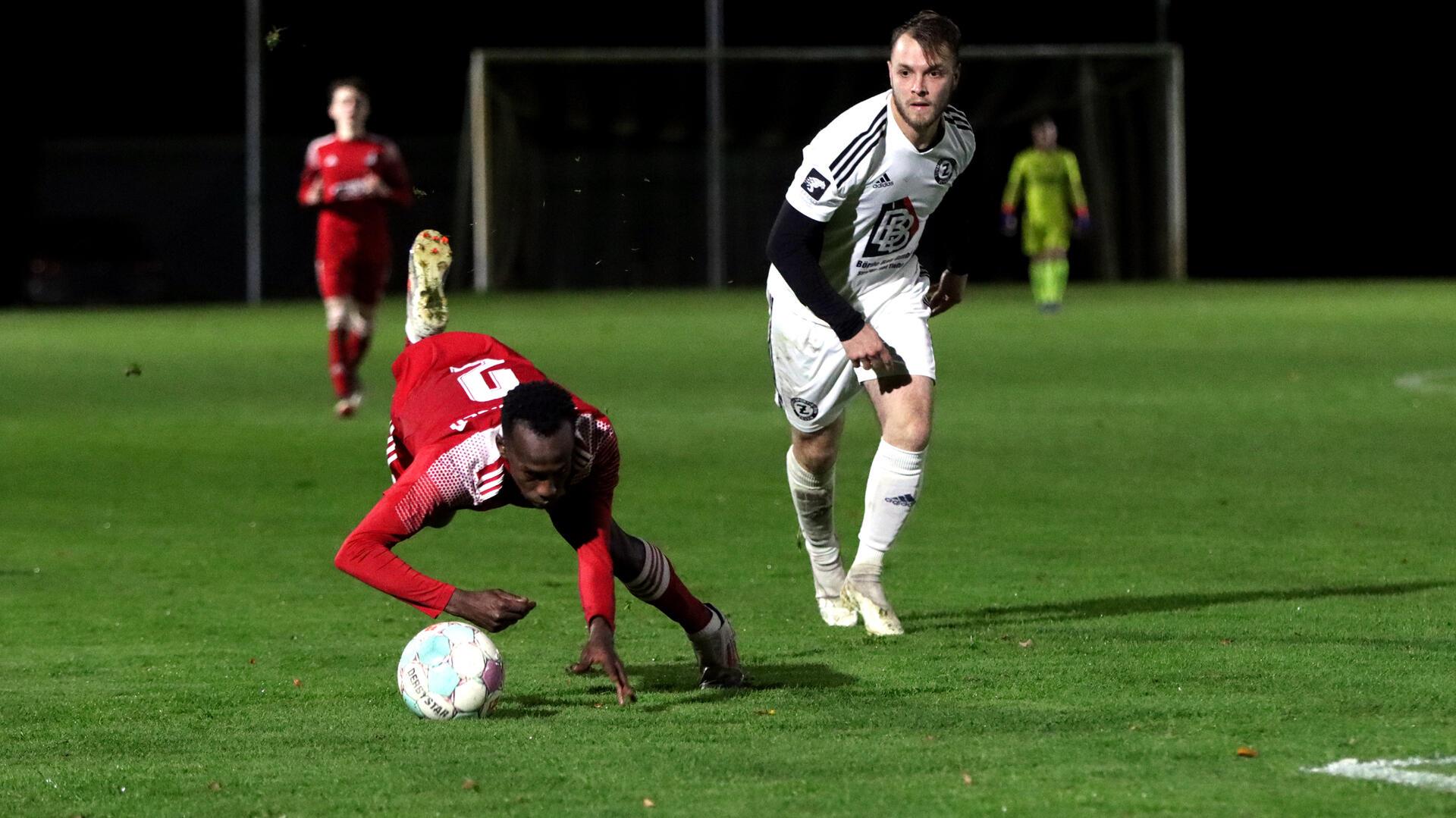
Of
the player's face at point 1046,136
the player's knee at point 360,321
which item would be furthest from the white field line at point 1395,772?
the player's face at point 1046,136

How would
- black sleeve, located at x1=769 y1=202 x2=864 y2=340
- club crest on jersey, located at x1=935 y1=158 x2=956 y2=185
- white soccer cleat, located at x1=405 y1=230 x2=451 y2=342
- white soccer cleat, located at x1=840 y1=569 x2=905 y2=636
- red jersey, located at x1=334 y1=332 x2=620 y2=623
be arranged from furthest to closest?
white soccer cleat, located at x1=405 y1=230 x2=451 y2=342, club crest on jersey, located at x1=935 y1=158 x2=956 y2=185, white soccer cleat, located at x1=840 y1=569 x2=905 y2=636, black sleeve, located at x1=769 y1=202 x2=864 y2=340, red jersey, located at x1=334 y1=332 x2=620 y2=623

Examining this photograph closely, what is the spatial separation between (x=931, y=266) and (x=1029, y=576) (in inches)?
53.6

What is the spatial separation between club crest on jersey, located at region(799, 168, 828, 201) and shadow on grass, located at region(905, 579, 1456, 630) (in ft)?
4.70

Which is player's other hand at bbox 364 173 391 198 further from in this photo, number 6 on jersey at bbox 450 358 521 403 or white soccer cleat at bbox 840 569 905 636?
number 6 on jersey at bbox 450 358 521 403

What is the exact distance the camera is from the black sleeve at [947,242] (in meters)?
7.80

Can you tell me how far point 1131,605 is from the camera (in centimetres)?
784

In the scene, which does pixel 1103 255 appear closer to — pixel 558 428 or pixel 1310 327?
pixel 1310 327

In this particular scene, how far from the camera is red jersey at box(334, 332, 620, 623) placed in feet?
19.3

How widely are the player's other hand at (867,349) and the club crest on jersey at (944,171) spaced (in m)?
0.61

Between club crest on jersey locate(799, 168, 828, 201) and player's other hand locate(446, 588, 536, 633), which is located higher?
club crest on jersey locate(799, 168, 828, 201)

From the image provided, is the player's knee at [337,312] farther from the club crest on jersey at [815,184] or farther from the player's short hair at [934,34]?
the player's short hair at [934,34]

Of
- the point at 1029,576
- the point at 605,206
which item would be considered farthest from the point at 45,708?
the point at 605,206

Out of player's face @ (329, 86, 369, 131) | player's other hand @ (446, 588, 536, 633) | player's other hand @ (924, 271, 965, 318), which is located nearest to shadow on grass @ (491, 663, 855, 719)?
player's other hand @ (446, 588, 536, 633)

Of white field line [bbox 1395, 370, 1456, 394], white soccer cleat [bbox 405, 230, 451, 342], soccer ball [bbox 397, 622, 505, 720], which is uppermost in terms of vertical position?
white soccer cleat [bbox 405, 230, 451, 342]
